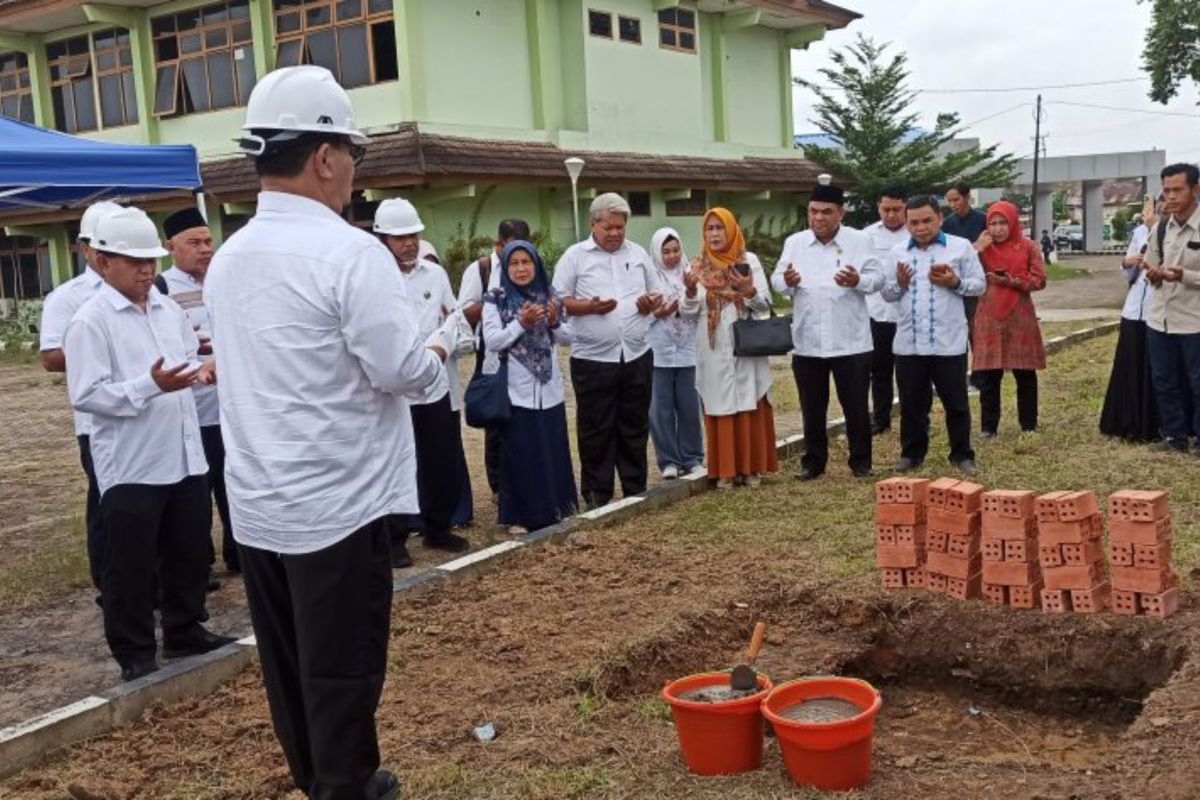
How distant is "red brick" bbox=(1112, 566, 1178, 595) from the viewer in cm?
441

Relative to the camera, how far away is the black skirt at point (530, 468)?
6621mm

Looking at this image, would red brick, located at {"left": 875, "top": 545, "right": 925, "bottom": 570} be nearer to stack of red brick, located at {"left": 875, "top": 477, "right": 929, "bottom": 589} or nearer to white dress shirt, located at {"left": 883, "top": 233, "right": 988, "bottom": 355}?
stack of red brick, located at {"left": 875, "top": 477, "right": 929, "bottom": 589}

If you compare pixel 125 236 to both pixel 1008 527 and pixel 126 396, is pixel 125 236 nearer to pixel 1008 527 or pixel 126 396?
pixel 126 396

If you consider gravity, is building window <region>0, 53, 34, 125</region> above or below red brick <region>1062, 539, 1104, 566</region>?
above

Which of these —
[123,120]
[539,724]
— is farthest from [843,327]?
[123,120]

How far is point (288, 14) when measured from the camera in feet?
66.4

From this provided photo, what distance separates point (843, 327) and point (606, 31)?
1573 cm

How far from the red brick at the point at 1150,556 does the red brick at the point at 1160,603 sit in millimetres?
116

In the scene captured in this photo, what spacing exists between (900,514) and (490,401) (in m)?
2.47

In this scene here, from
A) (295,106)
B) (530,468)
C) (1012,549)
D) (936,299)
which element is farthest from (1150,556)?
(295,106)

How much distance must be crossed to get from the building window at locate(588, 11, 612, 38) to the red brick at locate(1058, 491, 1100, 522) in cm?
1818

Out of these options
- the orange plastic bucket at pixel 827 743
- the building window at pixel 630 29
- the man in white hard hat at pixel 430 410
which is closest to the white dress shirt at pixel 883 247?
the man in white hard hat at pixel 430 410

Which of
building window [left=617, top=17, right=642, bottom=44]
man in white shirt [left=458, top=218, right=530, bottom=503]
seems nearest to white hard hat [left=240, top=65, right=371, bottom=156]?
man in white shirt [left=458, top=218, right=530, bottom=503]

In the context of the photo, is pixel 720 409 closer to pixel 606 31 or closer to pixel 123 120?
pixel 606 31
